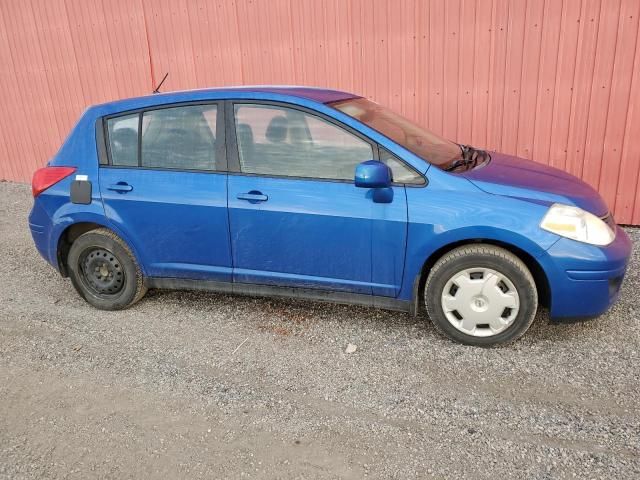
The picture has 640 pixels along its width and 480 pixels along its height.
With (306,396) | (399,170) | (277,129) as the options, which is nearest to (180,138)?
(277,129)

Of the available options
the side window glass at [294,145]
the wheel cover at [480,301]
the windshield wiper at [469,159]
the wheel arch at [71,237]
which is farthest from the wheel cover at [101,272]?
the windshield wiper at [469,159]

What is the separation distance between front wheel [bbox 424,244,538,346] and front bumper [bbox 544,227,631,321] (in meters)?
0.15

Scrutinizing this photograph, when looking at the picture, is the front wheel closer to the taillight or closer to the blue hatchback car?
the blue hatchback car

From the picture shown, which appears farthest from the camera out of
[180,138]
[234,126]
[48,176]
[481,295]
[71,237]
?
[71,237]

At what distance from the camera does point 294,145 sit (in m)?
3.49

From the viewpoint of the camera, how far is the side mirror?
3.12 meters

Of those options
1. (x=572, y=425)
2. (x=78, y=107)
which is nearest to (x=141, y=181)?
(x=572, y=425)

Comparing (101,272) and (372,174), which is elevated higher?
(372,174)

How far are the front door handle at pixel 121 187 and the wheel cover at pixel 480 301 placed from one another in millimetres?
2363

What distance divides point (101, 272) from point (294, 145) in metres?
1.90

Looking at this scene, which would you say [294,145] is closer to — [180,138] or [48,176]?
[180,138]

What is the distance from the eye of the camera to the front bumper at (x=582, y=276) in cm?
307

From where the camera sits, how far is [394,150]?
3326mm

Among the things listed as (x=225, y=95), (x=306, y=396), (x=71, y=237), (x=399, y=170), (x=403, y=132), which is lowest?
(x=306, y=396)
